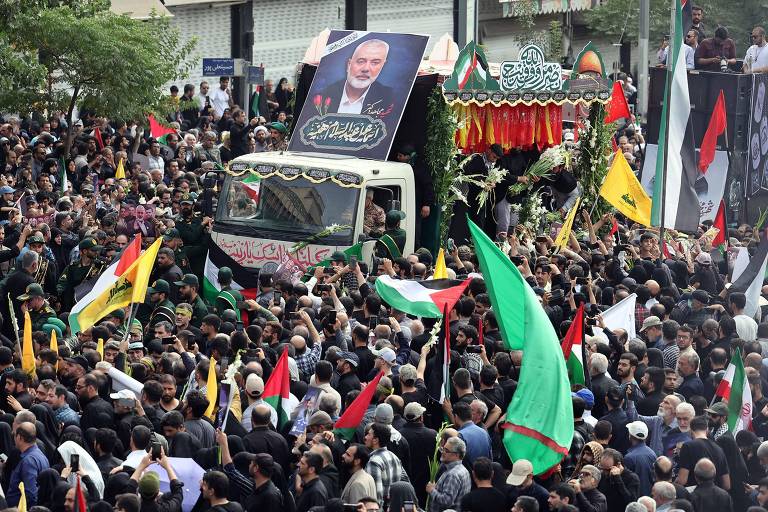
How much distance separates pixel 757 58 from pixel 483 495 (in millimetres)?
16276

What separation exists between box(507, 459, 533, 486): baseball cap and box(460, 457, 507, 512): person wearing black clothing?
0.41 ft

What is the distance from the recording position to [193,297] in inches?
631

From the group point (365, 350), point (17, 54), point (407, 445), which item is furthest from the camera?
point (17, 54)

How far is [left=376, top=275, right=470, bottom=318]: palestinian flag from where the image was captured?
14.0 metres

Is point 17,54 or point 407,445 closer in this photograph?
point 407,445

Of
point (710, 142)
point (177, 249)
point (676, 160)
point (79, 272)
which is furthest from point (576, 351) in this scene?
point (710, 142)

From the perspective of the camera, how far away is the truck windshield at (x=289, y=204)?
60.1 ft

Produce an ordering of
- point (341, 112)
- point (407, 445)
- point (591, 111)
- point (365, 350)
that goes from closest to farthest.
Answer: point (407, 445) < point (365, 350) < point (341, 112) < point (591, 111)

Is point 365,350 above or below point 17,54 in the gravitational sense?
below

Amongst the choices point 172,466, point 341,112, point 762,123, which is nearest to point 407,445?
point 172,466

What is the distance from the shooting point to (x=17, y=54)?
2430 centimetres

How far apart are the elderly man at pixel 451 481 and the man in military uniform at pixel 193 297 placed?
530cm

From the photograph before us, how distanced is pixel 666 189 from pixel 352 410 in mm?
7666

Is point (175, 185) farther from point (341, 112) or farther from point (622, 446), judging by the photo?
point (622, 446)
